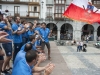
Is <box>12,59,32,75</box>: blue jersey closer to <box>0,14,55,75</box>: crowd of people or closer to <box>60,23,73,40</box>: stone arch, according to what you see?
<box>0,14,55,75</box>: crowd of people

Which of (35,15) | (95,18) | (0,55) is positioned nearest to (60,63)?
(95,18)

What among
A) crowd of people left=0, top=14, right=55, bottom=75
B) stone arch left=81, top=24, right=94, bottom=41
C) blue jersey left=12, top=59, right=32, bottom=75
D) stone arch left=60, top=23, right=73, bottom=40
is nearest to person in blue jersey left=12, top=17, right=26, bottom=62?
crowd of people left=0, top=14, right=55, bottom=75

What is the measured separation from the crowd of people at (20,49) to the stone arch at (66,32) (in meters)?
30.2

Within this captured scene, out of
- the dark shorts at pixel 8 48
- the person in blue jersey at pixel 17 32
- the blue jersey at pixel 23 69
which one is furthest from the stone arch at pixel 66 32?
the blue jersey at pixel 23 69

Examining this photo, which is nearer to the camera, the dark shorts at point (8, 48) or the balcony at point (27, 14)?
the dark shorts at point (8, 48)

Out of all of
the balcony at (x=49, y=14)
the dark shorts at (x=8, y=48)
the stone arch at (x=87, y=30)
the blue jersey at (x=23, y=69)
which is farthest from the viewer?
the stone arch at (x=87, y=30)

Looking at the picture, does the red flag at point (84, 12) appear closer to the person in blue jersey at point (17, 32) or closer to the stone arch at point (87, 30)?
the person in blue jersey at point (17, 32)

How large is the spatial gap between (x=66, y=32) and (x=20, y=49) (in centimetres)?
3465

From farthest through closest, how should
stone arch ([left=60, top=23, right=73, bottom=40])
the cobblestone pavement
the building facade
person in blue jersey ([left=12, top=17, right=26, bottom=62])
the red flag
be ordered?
stone arch ([left=60, top=23, right=73, bottom=40]), the building facade, the red flag, the cobblestone pavement, person in blue jersey ([left=12, top=17, right=26, bottom=62])

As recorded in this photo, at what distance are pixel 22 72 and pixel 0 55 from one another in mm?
2058

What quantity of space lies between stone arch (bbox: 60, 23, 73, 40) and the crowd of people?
30.2m

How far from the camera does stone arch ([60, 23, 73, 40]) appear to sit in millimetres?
40312

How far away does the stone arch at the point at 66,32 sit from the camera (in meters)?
40.3

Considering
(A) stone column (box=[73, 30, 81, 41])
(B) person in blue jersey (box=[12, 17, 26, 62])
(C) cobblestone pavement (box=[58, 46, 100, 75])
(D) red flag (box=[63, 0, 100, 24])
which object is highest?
(D) red flag (box=[63, 0, 100, 24])
